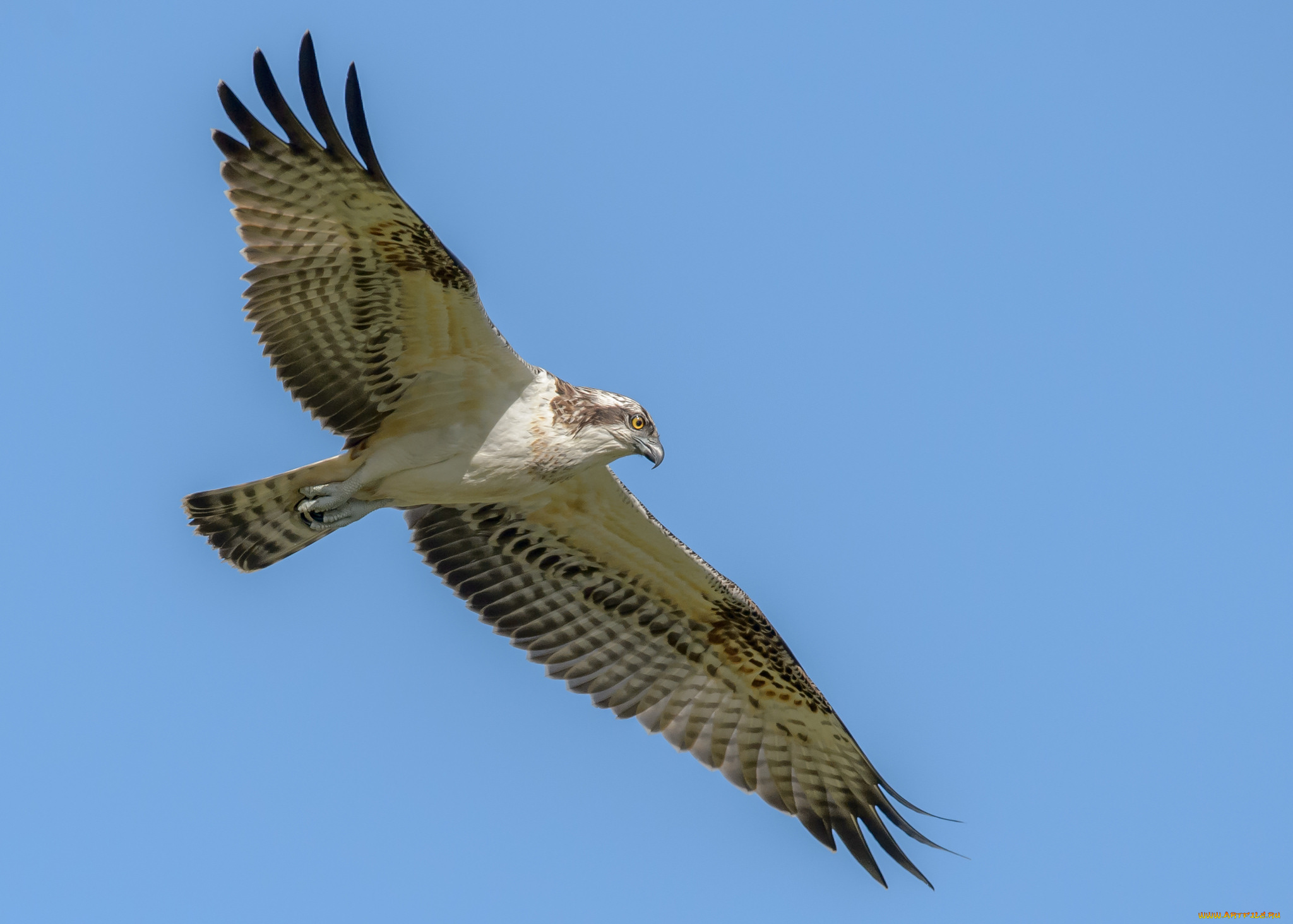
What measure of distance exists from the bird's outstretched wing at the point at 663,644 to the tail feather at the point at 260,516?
1256 mm

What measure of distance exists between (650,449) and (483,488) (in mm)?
1232

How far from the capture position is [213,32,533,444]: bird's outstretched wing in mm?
8547

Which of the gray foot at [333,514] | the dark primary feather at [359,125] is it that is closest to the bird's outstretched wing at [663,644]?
the gray foot at [333,514]

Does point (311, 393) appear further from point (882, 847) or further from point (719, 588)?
point (882, 847)

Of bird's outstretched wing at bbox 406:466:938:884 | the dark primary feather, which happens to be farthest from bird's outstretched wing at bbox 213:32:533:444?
bird's outstretched wing at bbox 406:466:938:884

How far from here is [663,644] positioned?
11070 millimetres

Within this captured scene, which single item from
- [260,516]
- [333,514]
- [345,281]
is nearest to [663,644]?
[333,514]

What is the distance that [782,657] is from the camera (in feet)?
35.4

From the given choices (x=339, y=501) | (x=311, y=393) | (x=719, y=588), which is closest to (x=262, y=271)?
(x=311, y=393)

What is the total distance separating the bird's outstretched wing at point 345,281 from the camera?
28.0 feet

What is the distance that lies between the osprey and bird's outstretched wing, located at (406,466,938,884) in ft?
0.05

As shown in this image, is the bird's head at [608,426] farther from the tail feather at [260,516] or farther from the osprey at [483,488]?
the tail feather at [260,516]

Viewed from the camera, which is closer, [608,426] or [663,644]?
[608,426]

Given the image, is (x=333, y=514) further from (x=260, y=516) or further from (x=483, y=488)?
(x=483, y=488)
